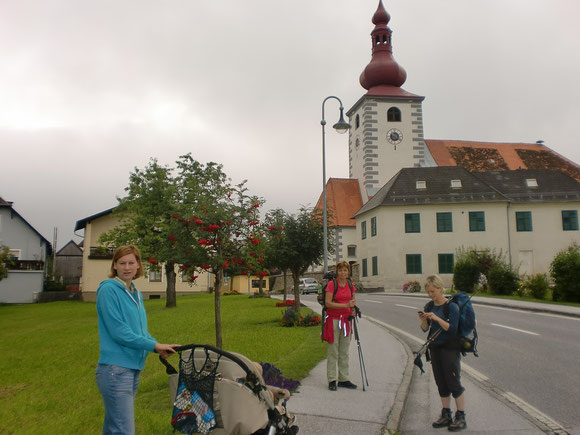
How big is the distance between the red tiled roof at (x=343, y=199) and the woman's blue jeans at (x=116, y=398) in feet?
148

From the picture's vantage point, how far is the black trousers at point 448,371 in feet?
19.3

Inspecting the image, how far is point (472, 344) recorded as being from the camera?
5781 mm

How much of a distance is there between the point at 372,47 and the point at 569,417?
1931 inches

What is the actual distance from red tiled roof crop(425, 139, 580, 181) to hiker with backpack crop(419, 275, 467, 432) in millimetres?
47029

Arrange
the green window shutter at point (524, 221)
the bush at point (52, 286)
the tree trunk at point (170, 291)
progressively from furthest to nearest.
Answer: the bush at point (52, 286)
the green window shutter at point (524, 221)
the tree trunk at point (170, 291)

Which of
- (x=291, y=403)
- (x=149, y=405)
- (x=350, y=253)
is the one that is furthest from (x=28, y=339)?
(x=350, y=253)

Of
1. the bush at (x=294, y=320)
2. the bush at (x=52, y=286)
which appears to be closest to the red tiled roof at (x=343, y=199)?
the bush at (x=52, y=286)

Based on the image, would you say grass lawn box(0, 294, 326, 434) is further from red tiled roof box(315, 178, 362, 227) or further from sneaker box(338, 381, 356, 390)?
red tiled roof box(315, 178, 362, 227)

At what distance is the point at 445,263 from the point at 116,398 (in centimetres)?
3859

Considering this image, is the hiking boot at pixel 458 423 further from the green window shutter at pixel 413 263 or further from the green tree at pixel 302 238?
the green window shutter at pixel 413 263

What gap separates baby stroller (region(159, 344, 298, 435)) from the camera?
11.7ft

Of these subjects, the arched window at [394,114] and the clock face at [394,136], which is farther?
the arched window at [394,114]

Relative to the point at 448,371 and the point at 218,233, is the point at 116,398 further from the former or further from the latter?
the point at 218,233

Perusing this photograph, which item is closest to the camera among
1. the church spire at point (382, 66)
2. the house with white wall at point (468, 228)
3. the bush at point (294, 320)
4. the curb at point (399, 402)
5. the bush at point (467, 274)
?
the curb at point (399, 402)
